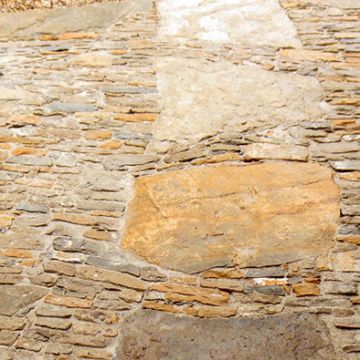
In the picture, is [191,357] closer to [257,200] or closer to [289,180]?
[257,200]

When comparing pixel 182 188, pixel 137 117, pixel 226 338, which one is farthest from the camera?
pixel 137 117

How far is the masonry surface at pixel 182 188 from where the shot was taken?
1.83 metres

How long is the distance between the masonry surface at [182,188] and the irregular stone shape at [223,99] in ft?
0.04

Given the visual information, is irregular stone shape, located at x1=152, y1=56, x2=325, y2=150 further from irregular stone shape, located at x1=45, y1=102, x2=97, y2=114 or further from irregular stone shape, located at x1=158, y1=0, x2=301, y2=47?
irregular stone shape, located at x1=45, y1=102, x2=97, y2=114

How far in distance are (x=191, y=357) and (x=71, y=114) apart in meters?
1.63

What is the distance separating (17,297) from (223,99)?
163 cm

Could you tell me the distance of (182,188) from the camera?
2311 millimetres

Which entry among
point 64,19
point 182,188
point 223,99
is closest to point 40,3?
point 64,19

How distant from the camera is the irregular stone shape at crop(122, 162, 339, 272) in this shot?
6.70 ft

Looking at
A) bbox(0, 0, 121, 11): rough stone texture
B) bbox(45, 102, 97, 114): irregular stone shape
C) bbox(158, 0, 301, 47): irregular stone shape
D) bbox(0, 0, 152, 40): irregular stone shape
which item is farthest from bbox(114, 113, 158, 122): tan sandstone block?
bbox(0, 0, 121, 11): rough stone texture

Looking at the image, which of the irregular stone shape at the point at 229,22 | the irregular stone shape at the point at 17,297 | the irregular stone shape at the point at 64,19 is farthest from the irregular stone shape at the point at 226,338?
the irregular stone shape at the point at 64,19

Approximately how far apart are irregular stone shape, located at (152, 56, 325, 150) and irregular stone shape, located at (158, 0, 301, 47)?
340 millimetres

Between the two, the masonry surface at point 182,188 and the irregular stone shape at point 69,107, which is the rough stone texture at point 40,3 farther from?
the irregular stone shape at point 69,107

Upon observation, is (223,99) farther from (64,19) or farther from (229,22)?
(64,19)
